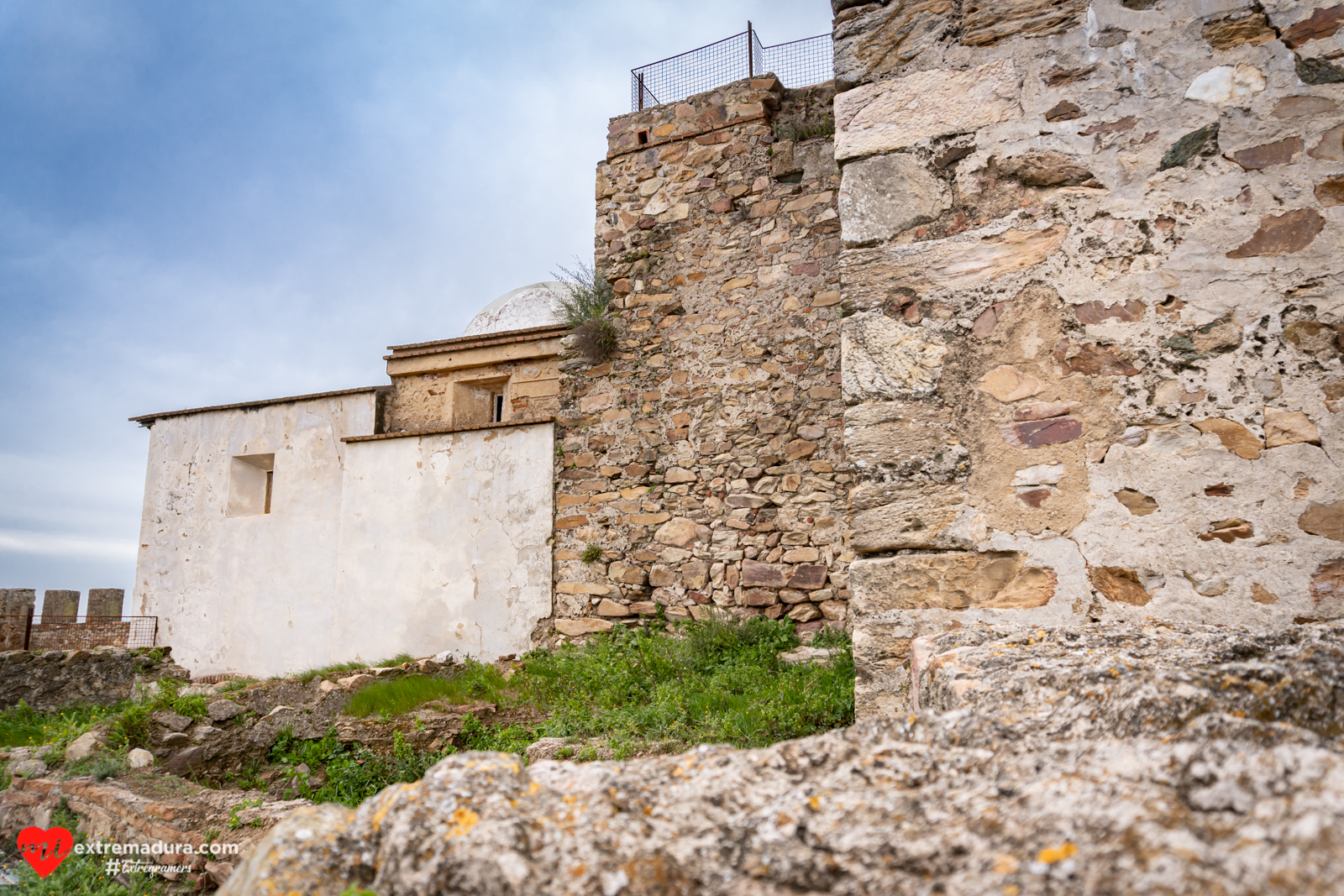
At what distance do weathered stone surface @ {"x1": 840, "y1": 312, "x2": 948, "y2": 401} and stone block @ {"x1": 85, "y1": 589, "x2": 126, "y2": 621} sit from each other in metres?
10.7

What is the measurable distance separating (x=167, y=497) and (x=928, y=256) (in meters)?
11.0

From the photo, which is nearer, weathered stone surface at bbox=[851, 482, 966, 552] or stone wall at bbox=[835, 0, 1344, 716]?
stone wall at bbox=[835, 0, 1344, 716]

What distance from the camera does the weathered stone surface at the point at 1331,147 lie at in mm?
2191

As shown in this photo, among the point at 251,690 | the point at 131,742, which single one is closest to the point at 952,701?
the point at 131,742

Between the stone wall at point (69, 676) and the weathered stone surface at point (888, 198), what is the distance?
8.72 m

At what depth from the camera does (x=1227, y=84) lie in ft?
7.64

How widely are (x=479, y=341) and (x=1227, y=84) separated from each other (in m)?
7.56

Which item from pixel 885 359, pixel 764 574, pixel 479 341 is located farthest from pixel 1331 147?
pixel 479 341

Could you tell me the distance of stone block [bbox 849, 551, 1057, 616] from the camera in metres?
2.27

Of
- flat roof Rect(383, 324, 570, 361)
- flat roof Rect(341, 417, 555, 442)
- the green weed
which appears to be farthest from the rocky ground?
flat roof Rect(383, 324, 570, 361)

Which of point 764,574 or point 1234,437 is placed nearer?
point 1234,437

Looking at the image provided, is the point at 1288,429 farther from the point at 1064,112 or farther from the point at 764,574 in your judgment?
the point at 764,574

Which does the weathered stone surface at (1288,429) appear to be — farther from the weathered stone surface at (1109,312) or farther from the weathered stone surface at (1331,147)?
the weathered stone surface at (1331,147)

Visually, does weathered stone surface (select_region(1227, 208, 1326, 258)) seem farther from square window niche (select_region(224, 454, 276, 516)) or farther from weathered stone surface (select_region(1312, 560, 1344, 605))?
square window niche (select_region(224, 454, 276, 516))
